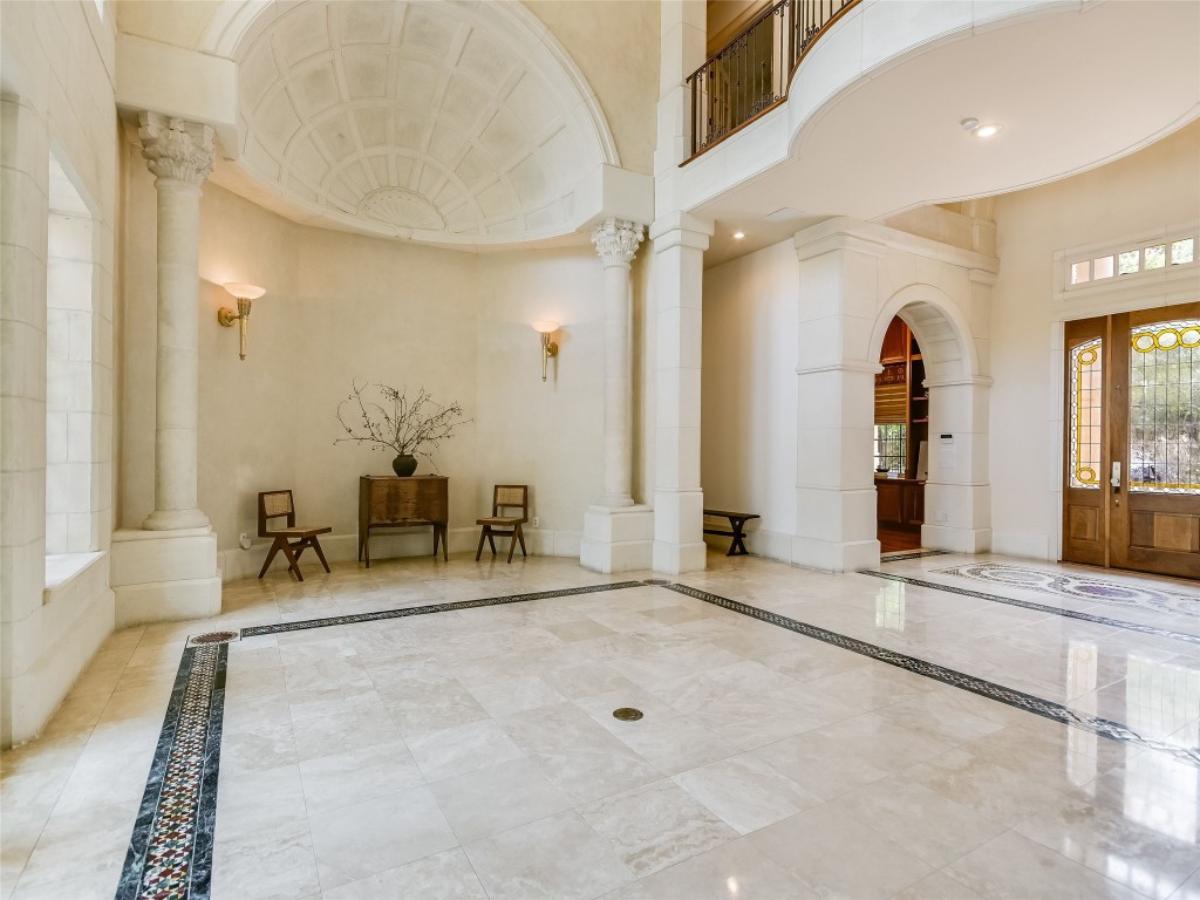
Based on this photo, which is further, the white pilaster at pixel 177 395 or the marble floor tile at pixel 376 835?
the white pilaster at pixel 177 395

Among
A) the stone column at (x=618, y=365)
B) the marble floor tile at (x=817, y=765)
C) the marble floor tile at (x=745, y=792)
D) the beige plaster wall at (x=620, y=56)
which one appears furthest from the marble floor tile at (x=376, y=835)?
the beige plaster wall at (x=620, y=56)

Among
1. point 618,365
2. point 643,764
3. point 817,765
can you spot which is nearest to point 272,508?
point 618,365

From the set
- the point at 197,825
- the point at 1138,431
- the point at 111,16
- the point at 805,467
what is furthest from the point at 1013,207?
the point at 197,825

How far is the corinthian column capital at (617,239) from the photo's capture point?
258 inches

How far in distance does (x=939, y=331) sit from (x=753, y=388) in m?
2.43

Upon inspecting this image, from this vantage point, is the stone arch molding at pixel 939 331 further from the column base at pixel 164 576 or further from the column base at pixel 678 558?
the column base at pixel 164 576

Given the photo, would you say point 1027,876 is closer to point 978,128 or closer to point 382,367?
point 978,128

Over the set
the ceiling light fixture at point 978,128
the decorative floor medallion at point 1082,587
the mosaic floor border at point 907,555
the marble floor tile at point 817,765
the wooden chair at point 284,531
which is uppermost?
the ceiling light fixture at point 978,128

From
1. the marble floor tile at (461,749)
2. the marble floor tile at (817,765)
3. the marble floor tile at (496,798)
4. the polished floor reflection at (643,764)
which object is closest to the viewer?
the polished floor reflection at (643,764)

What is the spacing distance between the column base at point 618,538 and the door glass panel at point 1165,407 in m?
5.07

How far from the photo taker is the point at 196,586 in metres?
4.62

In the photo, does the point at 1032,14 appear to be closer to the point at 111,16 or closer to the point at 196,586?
the point at 111,16

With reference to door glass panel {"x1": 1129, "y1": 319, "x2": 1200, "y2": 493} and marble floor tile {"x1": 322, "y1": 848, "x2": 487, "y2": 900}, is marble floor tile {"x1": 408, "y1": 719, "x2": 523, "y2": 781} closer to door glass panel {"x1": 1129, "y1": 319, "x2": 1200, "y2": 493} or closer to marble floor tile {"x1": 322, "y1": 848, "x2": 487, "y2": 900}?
marble floor tile {"x1": 322, "y1": 848, "x2": 487, "y2": 900}

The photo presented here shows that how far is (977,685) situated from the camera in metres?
3.41
